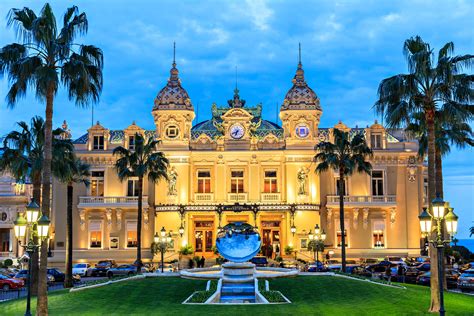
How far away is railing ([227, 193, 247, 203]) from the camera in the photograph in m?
63.1

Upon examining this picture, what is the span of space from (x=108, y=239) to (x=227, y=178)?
13.5 meters

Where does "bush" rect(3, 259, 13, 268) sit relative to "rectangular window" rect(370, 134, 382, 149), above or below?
below

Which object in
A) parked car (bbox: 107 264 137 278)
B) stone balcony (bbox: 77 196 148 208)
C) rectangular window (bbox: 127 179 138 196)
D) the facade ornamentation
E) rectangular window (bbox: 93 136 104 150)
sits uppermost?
rectangular window (bbox: 93 136 104 150)

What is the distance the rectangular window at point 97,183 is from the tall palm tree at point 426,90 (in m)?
41.4

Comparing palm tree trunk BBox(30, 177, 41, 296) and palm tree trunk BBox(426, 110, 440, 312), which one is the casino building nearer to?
palm tree trunk BBox(30, 177, 41, 296)

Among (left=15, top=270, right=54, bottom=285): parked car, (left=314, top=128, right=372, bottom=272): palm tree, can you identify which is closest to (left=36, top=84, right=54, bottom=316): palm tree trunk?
(left=15, top=270, right=54, bottom=285): parked car

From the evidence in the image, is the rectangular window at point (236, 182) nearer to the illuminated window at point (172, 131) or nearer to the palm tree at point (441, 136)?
the illuminated window at point (172, 131)

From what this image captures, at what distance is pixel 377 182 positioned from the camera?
64.6 metres

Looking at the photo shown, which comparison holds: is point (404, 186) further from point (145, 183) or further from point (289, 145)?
point (145, 183)

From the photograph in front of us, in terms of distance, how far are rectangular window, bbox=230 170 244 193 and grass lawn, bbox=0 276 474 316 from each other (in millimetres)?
26553

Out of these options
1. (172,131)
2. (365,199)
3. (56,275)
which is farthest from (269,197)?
(56,275)

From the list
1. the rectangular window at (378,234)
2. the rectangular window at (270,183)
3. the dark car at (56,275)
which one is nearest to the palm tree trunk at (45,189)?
the dark car at (56,275)

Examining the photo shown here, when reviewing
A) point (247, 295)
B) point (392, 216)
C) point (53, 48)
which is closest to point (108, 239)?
point (392, 216)

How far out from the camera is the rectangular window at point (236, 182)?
64.0 metres
